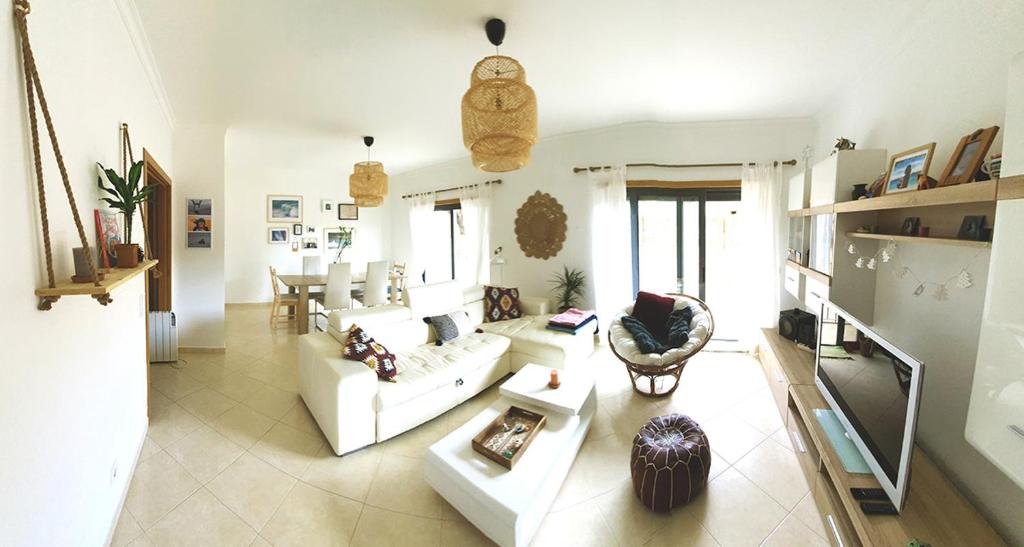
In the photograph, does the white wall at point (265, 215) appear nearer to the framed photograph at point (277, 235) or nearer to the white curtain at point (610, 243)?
the framed photograph at point (277, 235)

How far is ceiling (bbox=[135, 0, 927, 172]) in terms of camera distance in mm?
1934

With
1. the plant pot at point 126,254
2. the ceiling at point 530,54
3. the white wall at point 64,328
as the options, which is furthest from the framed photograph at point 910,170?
the plant pot at point 126,254

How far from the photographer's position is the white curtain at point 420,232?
244 inches

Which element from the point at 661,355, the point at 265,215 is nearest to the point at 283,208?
the point at 265,215

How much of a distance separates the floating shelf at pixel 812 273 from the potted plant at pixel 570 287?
6.64 ft

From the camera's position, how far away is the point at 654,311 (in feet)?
11.9

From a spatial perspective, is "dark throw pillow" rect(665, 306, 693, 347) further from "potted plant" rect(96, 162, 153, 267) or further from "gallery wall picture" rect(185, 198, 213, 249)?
"gallery wall picture" rect(185, 198, 213, 249)

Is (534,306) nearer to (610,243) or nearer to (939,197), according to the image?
(610,243)

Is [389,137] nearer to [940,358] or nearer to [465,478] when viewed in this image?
[465,478]

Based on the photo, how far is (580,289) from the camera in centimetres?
436

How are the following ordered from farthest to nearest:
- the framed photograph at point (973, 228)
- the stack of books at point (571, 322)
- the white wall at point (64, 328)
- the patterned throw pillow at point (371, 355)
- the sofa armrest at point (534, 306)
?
the sofa armrest at point (534, 306)
the stack of books at point (571, 322)
the patterned throw pillow at point (371, 355)
the framed photograph at point (973, 228)
the white wall at point (64, 328)

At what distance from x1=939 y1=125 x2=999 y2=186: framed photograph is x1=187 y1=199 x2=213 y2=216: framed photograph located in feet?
18.6

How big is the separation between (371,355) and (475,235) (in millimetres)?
2966

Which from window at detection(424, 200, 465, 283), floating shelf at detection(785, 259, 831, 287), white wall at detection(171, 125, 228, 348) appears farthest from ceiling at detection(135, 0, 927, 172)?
window at detection(424, 200, 465, 283)
